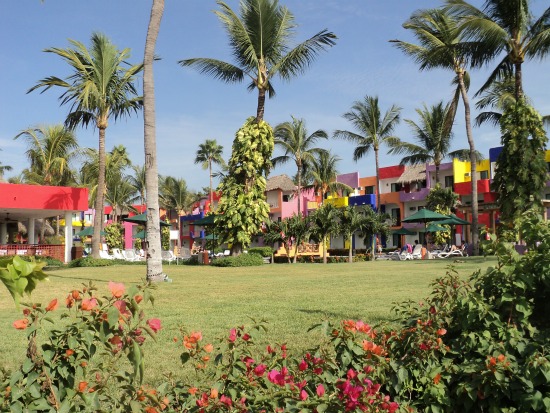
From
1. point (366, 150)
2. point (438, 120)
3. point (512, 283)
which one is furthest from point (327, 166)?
point (512, 283)

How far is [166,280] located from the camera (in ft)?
47.3

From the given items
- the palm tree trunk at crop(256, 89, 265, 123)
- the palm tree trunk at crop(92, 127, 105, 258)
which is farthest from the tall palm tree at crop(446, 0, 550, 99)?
the palm tree trunk at crop(92, 127, 105, 258)

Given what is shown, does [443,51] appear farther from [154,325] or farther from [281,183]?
[281,183]

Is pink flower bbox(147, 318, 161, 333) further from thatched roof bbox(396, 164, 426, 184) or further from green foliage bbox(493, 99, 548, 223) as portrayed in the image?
thatched roof bbox(396, 164, 426, 184)

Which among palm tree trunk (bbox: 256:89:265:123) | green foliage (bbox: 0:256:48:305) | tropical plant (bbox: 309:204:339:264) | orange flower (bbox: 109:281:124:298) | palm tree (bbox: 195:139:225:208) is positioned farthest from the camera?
palm tree (bbox: 195:139:225:208)

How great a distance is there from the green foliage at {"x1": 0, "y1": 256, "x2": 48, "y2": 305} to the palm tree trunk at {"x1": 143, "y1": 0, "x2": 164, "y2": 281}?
39.7ft

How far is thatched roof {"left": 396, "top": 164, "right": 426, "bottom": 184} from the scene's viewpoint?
52344mm

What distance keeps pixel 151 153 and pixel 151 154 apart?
24 mm

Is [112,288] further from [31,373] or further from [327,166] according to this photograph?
[327,166]

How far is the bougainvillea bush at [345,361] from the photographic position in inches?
85.0

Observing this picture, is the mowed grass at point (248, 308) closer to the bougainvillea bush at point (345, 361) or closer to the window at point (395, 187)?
the bougainvillea bush at point (345, 361)

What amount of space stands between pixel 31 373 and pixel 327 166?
1961 inches

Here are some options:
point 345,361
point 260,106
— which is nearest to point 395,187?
point 260,106

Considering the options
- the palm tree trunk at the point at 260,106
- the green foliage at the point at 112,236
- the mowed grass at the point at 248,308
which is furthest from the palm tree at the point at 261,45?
the green foliage at the point at 112,236
